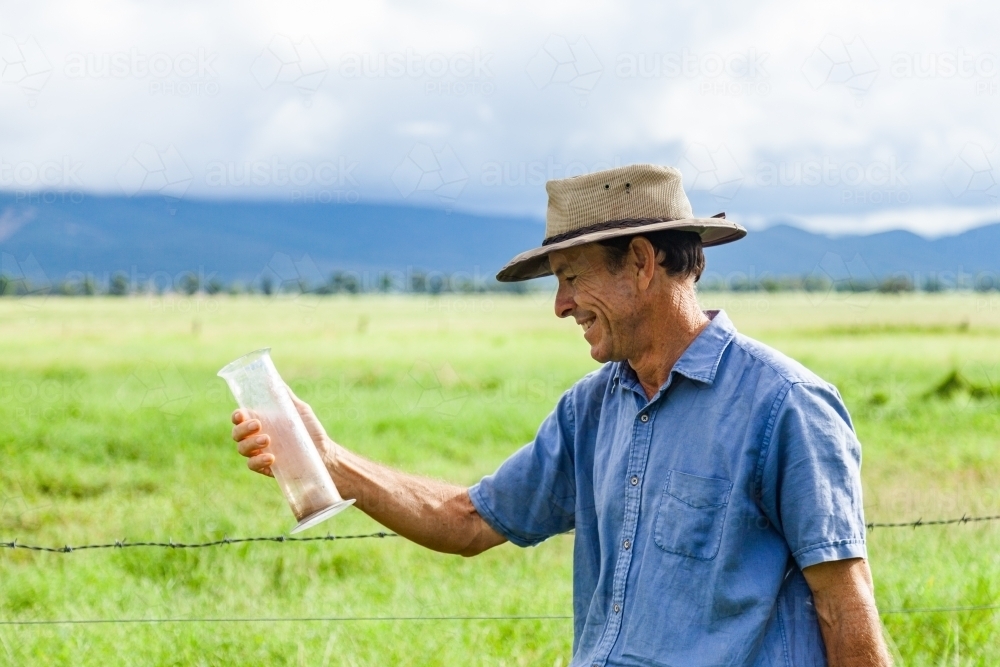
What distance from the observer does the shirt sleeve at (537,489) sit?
2857 mm

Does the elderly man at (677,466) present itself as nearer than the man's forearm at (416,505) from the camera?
Yes

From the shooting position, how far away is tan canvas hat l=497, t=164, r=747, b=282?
250 centimetres

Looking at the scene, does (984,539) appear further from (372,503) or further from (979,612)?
(372,503)

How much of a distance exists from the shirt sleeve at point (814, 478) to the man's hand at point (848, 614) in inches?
1.6

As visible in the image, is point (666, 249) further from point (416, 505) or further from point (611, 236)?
point (416, 505)

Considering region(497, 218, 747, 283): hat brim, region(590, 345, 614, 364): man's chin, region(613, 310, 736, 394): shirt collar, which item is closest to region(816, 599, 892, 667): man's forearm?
region(613, 310, 736, 394): shirt collar

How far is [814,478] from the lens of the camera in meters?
2.24

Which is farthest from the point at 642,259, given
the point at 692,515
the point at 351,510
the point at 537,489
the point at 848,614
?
the point at 351,510

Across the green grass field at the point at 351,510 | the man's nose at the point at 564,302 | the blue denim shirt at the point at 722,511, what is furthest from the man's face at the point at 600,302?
the green grass field at the point at 351,510

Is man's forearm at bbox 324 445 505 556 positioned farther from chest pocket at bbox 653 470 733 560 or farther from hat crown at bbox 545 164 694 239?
hat crown at bbox 545 164 694 239

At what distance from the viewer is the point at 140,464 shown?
9461 mm

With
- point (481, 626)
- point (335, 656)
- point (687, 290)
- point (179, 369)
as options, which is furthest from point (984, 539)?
point (179, 369)

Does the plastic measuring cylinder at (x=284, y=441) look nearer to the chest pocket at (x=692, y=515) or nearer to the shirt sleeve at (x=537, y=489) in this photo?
the shirt sleeve at (x=537, y=489)

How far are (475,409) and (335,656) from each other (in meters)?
8.21
